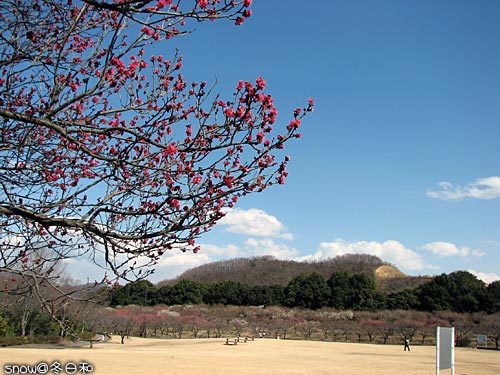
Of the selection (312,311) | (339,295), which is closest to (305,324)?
(312,311)

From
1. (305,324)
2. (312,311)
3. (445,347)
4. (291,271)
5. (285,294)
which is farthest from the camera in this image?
(291,271)

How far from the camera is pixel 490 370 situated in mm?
19812

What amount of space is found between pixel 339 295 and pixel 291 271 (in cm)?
2799

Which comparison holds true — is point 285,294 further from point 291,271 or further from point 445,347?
point 445,347

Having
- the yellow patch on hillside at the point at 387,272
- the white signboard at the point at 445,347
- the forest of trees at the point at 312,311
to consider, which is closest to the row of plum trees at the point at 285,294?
the forest of trees at the point at 312,311

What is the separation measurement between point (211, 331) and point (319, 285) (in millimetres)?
14698

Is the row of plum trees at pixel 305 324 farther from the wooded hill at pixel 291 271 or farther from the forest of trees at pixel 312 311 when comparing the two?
the wooded hill at pixel 291 271

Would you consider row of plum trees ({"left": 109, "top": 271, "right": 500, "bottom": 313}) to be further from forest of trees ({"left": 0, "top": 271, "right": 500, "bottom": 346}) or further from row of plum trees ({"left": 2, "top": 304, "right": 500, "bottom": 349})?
row of plum trees ({"left": 2, "top": 304, "right": 500, "bottom": 349})

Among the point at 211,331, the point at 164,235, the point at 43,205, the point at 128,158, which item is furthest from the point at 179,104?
the point at 211,331

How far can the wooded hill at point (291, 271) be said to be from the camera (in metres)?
73.9

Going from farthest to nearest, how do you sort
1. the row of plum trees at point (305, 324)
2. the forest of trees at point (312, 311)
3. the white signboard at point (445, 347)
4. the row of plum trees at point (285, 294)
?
1. the row of plum trees at point (285, 294)
2. the forest of trees at point (312, 311)
3. the row of plum trees at point (305, 324)
4. the white signboard at point (445, 347)

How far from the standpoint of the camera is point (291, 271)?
269ft

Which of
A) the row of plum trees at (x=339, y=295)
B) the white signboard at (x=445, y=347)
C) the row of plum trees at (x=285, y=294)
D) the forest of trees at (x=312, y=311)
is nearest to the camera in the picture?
the white signboard at (x=445, y=347)

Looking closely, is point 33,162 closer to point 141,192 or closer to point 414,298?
point 141,192
